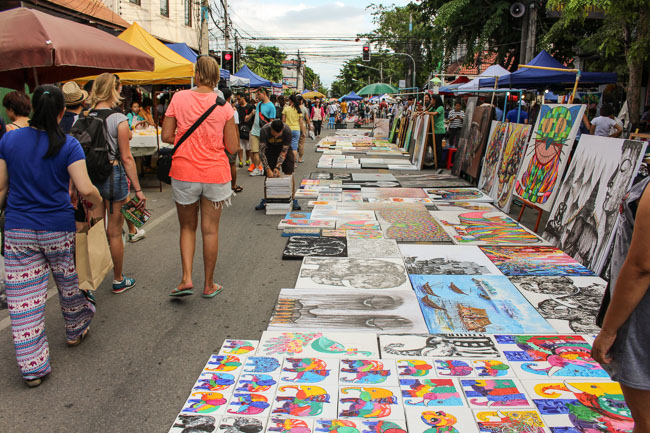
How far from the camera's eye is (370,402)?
9.66 ft

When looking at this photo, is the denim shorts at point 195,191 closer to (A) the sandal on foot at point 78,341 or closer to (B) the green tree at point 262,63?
(A) the sandal on foot at point 78,341

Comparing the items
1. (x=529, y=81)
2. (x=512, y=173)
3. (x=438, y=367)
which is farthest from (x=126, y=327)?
(x=529, y=81)

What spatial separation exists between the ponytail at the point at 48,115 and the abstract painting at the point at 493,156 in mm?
7422

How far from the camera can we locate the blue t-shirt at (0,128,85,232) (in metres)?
3.18

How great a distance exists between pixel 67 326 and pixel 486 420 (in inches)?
114

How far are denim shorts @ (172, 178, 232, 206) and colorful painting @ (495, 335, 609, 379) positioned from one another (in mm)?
2537

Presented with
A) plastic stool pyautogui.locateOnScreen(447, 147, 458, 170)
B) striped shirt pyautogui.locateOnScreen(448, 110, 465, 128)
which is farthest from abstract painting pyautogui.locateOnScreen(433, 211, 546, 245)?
striped shirt pyautogui.locateOnScreen(448, 110, 465, 128)

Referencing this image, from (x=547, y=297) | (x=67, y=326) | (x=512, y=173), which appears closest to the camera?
(x=67, y=326)

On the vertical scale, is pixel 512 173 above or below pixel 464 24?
below

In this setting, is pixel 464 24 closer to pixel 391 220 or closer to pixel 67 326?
pixel 391 220

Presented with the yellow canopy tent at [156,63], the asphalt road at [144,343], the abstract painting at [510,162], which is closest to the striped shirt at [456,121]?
the abstract painting at [510,162]

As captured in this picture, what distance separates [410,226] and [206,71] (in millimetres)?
3886

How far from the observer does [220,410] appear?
2906 mm

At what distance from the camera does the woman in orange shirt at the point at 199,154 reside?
4.34 metres
